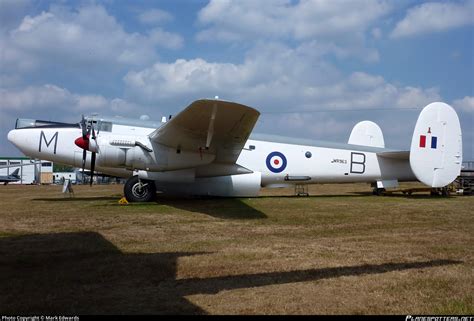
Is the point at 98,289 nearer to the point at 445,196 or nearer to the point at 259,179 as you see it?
the point at 259,179

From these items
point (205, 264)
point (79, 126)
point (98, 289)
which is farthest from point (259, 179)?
point (98, 289)

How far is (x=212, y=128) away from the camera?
10961 mm

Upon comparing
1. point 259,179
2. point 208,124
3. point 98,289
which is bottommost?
point 98,289

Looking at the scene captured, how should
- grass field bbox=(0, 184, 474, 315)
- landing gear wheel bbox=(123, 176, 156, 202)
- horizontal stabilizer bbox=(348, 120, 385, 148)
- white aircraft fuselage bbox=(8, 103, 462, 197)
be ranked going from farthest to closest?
horizontal stabilizer bbox=(348, 120, 385, 148) → landing gear wheel bbox=(123, 176, 156, 202) → white aircraft fuselage bbox=(8, 103, 462, 197) → grass field bbox=(0, 184, 474, 315)

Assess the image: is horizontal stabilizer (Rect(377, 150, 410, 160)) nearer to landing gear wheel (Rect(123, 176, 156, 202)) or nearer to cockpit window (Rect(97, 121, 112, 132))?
landing gear wheel (Rect(123, 176, 156, 202))

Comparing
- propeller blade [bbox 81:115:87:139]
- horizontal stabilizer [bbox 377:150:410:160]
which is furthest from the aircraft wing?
horizontal stabilizer [bbox 377:150:410:160]

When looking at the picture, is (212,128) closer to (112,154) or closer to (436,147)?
(112,154)

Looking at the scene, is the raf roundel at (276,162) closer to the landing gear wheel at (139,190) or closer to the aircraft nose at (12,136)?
the landing gear wheel at (139,190)

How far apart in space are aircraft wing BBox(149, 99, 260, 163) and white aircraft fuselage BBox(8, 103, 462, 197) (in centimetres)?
11

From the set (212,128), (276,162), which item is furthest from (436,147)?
(212,128)

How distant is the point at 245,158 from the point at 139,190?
3909 millimetres

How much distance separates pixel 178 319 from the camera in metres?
3.29

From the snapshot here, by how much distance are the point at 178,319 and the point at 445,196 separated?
16665 millimetres

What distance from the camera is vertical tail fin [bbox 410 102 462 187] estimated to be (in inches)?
600
